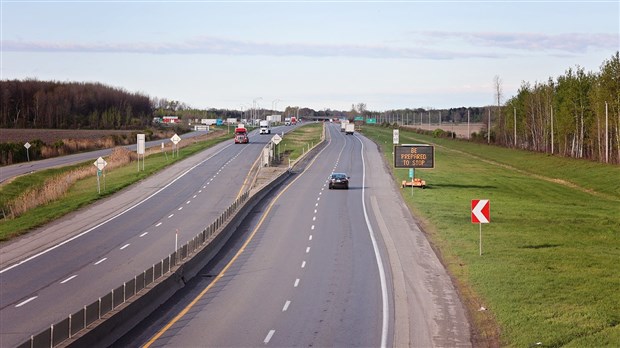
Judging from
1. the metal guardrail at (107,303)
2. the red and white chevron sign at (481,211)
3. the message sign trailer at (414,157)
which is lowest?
the metal guardrail at (107,303)

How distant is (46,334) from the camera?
54.6 feet

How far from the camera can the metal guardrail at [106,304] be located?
16.7 meters

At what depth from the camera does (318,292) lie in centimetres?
2741

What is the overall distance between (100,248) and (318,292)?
1461 centimetres

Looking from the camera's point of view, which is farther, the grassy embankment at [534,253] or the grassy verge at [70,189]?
the grassy verge at [70,189]

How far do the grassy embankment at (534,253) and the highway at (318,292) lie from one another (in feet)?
3.92

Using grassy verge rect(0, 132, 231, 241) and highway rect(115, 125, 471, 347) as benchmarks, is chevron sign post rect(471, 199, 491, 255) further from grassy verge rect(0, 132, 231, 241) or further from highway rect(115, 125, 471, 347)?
grassy verge rect(0, 132, 231, 241)

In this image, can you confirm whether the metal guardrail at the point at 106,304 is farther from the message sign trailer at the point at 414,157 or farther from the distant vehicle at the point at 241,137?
the distant vehicle at the point at 241,137


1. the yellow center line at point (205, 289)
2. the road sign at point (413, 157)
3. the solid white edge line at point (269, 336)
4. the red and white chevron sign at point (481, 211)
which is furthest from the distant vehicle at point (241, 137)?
the solid white edge line at point (269, 336)

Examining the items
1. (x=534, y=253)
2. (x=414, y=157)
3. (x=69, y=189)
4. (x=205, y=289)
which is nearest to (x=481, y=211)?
(x=534, y=253)

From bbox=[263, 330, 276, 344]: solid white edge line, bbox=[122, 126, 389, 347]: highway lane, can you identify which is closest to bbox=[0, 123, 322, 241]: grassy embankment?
bbox=[122, 126, 389, 347]: highway lane

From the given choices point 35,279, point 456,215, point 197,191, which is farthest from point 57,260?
point 197,191

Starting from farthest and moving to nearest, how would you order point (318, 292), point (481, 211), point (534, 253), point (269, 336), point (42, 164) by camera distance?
point (42, 164) < point (534, 253) < point (481, 211) < point (318, 292) < point (269, 336)

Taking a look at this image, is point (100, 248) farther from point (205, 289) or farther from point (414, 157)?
point (414, 157)
